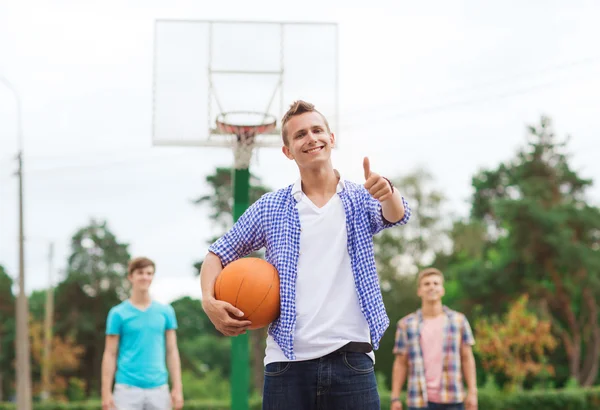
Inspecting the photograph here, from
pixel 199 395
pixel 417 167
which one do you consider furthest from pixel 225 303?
pixel 417 167

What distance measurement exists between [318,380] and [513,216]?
28.3 m

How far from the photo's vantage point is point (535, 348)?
83.7ft

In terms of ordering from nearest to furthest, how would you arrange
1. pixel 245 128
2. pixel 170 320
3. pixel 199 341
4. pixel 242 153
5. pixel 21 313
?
pixel 170 320 → pixel 242 153 → pixel 245 128 → pixel 21 313 → pixel 199 341

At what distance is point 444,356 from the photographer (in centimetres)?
682

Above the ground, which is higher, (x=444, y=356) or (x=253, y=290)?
(x=253, y=290)

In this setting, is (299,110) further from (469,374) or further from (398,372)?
(398,372)

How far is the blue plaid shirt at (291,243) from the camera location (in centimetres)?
302

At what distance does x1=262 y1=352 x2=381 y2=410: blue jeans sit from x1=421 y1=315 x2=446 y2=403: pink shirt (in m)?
3.89

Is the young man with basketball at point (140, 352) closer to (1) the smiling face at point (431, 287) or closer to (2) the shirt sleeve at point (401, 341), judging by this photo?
(2) the shirt sleeve at point (401, 341)

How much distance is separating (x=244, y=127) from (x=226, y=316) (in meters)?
7.34

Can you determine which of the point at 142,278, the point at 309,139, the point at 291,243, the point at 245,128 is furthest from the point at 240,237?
the point at 245,128

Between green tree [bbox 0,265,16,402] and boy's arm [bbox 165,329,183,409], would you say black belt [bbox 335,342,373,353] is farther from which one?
green tree [bbox 0,265,16,402]

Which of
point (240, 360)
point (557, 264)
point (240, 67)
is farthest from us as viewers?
point (557, 264)

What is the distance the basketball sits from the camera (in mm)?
3055
